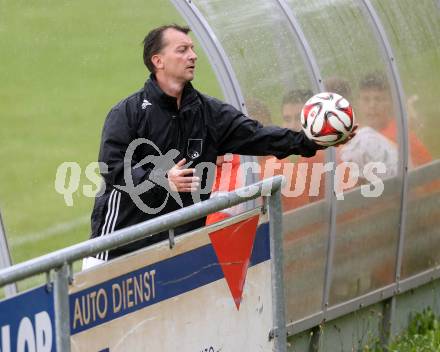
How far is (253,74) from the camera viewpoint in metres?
7.93

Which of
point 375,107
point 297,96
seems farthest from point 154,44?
point 375,107

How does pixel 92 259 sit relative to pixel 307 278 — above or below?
below

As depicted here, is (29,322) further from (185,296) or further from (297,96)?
(297,96)

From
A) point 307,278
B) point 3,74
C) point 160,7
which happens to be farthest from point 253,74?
point 3,74

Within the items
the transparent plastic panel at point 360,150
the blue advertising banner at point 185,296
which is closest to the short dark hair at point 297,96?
the transparent plastic panel at point 360,150

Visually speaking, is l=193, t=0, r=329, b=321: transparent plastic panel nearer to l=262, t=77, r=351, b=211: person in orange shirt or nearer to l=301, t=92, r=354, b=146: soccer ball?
l=262, t=77, r=351, b=211: person in orange shirt

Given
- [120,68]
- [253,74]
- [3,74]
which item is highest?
[120,68]

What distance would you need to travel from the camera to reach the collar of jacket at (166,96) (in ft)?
23.1

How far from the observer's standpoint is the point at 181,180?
643 cm

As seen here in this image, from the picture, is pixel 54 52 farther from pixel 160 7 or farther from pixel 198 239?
pixel 198 239

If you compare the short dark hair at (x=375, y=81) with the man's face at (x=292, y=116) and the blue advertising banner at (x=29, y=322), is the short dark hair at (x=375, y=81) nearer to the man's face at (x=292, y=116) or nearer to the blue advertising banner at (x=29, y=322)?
the man's face at (x=292, y=116)

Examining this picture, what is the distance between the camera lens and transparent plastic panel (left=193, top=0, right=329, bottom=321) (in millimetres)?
7906

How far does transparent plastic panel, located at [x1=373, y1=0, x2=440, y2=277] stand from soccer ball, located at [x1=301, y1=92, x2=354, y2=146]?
2086mm

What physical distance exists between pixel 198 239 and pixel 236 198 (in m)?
0.29
